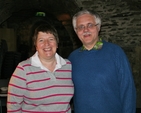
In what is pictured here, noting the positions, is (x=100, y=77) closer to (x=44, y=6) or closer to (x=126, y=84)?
(x=126, y=84)

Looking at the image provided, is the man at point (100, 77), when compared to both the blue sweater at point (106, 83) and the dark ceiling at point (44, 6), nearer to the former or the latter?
the blue sweater at point (106, 83)

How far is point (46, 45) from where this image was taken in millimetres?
1749

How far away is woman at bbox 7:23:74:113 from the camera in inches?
65.8

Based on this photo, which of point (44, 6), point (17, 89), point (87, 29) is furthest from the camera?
point (44, 6)

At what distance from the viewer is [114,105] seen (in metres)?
1.81

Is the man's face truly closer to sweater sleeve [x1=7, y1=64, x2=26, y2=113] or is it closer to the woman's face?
the woman's face

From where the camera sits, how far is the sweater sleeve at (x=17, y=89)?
166 cm

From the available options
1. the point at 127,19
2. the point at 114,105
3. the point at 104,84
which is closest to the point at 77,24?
the point at 104,84

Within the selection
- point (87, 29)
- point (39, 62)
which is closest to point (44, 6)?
point (87, 29)

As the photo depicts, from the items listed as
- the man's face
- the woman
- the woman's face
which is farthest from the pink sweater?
the man's face

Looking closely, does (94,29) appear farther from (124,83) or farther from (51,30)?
(124,83)

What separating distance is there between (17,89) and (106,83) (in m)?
0.66

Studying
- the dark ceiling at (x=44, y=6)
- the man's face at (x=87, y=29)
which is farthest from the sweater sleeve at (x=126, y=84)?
the dark ceiling at (x=44, y=6)

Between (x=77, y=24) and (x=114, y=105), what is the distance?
28.2 inches
